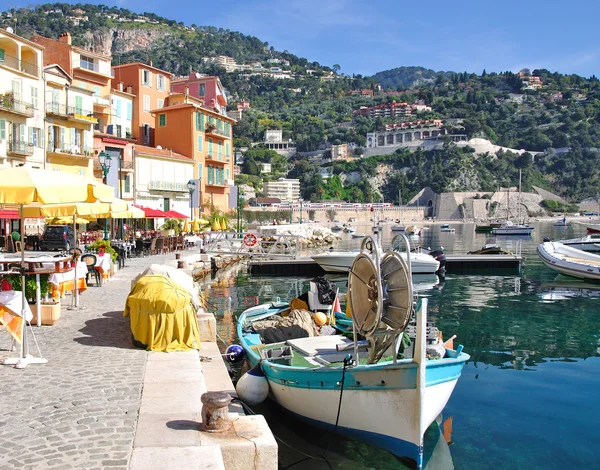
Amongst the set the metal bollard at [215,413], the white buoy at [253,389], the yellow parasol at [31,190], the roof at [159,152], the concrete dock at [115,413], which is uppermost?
the roof at [159,152]

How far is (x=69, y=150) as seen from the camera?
118 ft

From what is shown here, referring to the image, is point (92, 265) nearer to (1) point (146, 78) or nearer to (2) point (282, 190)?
(1) point (146, 78)

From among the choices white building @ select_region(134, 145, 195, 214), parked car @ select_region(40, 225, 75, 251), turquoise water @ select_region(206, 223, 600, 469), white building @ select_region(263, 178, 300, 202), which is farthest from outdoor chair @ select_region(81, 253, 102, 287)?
white building @ select_region(263, 178, 300, 202)

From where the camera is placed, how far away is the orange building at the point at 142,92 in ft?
161

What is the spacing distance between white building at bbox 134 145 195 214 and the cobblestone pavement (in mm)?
33799

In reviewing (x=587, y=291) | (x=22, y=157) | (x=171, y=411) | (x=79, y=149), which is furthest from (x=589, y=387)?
(x=79, y=149)

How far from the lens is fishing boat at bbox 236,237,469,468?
23.6ft

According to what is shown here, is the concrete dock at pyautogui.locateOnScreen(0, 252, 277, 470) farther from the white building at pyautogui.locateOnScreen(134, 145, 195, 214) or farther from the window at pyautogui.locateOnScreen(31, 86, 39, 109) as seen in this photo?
the white building at pyautogui.locateOnScreen(134, 145, 195, 214)

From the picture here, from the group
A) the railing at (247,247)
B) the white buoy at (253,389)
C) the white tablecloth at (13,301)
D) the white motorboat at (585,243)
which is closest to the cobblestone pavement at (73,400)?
the white tablecloth at (13,301)

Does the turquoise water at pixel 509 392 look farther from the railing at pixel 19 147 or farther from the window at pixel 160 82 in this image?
the window at pixel 160 82

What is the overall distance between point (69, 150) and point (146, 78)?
16761mm

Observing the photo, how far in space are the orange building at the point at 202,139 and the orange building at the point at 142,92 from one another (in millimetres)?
1017

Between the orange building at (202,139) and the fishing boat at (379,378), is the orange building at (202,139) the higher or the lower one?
the higher one

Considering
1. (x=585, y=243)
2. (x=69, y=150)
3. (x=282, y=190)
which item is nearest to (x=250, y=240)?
(x=69, y=150)
